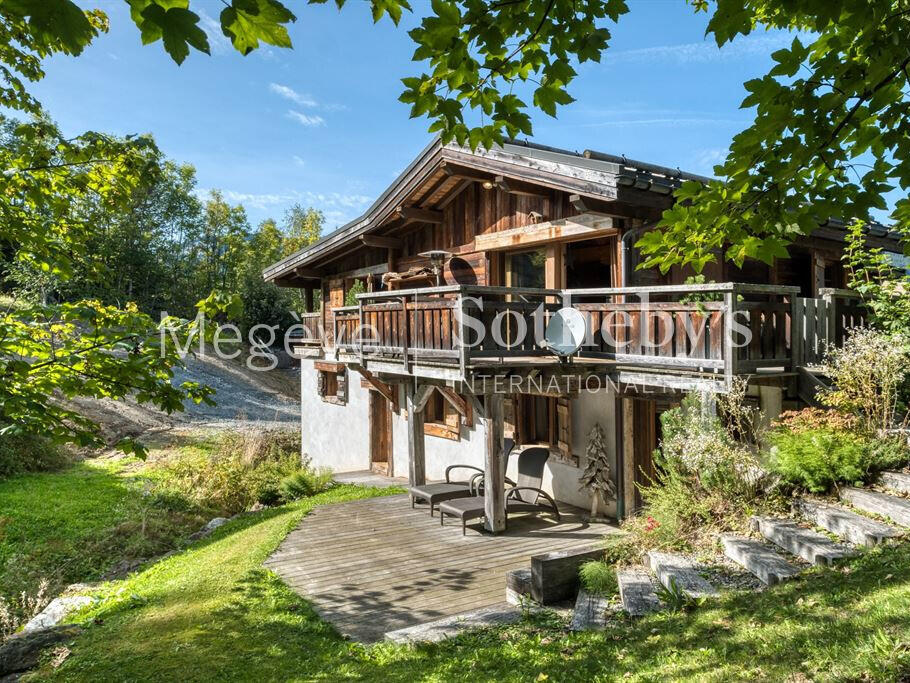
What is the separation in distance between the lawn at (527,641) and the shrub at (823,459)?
142 cm

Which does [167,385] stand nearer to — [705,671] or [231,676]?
[231,676]

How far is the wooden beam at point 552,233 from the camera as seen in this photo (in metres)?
9.16

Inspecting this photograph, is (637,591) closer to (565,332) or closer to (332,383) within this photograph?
(565,332)

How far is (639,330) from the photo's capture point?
7816 millimetres

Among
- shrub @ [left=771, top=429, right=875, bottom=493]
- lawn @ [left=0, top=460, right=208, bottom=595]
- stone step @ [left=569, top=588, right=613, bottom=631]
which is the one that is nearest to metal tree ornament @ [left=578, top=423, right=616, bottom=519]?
shrub @ [left=771, top=429, right=875, bottom=493]

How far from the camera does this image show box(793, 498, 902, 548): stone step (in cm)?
484

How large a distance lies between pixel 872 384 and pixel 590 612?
164 inches

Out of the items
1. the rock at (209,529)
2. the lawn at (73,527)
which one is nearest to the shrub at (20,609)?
the lawn at (73,527)

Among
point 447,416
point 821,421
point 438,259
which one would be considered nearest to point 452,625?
point 821,421

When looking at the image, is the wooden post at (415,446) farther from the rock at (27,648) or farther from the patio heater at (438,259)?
the rock at (27,648)

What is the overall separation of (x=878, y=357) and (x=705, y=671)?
493 centimetres

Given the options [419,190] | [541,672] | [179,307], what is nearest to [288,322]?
[179,307]

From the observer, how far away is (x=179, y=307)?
1443 inches

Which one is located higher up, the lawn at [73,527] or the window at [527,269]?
the window at [527,269]
